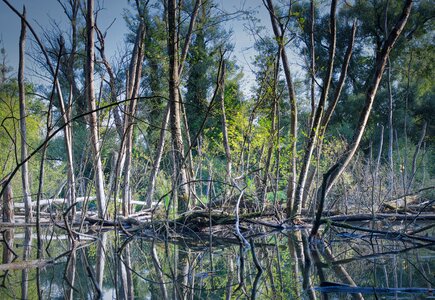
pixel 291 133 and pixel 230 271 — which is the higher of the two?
pixel 291 133

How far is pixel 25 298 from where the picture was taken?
2773mm

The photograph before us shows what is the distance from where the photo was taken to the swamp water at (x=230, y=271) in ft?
9.10

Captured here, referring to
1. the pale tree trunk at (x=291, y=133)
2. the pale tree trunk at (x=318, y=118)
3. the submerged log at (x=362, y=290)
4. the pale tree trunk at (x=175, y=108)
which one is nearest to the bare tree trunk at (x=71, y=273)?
the submerged log at (x=362, y=290)

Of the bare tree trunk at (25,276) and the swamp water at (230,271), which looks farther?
the bare tree trunk at (25,276)

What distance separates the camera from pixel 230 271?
3633 mm

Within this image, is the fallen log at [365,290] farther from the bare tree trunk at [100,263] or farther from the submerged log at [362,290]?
the bare tree trunk at [100,263]

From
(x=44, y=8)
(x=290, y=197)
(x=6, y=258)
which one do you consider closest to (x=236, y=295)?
(x=6, y=258)

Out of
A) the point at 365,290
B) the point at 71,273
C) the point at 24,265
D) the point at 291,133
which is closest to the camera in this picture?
the point at 365,290

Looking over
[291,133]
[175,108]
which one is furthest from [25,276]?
[291,133]

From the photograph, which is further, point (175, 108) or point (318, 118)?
point (175, 108)

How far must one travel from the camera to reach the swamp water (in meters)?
2.77

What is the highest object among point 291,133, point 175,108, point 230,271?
point 175,108

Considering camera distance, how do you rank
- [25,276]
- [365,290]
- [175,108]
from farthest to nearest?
1. [175,108]
2. [25,276]
3. [365,290]

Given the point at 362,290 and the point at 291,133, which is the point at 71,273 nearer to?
the point at 362,290
